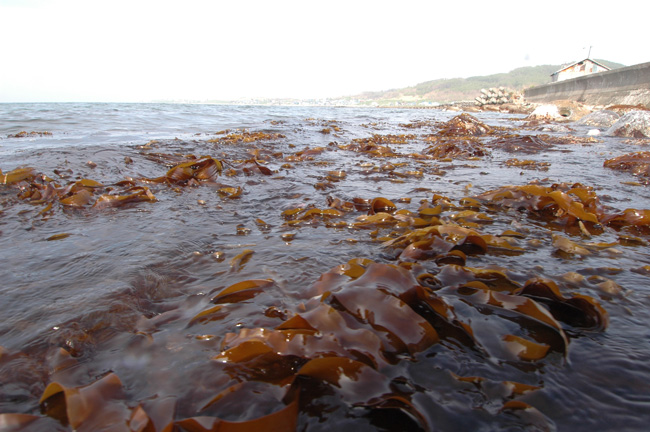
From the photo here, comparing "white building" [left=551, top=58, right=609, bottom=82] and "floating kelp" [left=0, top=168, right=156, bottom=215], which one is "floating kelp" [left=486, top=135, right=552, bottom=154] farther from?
"white building" [left=551, top=58, right=609, bottom=82]

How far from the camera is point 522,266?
1612 millimetres

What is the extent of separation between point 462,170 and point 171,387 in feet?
13.5

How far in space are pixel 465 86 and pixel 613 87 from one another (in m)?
109

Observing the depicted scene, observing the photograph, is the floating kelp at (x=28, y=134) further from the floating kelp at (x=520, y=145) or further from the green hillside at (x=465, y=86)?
the green hillside at (x=465, y=86)

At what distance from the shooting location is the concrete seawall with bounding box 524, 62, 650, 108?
1226 centimetres

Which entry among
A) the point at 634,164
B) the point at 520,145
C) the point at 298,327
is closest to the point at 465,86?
the point at 520,145

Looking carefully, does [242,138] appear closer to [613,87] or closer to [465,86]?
[613,87]

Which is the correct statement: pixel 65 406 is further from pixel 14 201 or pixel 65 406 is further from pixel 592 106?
pixel 592 106

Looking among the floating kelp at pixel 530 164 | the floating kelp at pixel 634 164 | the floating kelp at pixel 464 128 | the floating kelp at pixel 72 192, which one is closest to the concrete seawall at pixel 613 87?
the floating kelp at pixel 464 128

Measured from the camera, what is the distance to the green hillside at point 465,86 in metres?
96.4

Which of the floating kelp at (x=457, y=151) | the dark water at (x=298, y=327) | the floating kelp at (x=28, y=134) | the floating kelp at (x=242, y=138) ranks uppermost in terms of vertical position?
the floating kelp at (x=28, y=134)

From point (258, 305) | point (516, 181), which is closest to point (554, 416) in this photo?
point (258, 305)

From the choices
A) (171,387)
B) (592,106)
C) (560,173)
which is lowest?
(171,387)

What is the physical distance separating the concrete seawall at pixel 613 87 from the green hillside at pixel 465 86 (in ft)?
264
